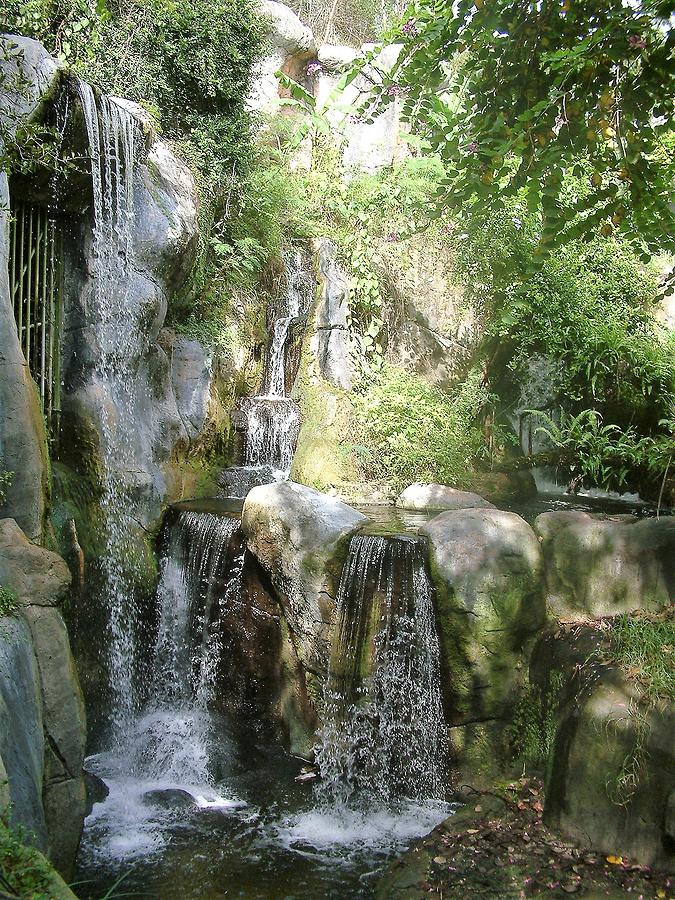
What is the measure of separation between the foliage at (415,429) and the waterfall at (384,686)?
10.8 ft

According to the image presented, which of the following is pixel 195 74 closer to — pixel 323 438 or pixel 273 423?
pixel 273 423

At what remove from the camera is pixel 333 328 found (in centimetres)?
1038

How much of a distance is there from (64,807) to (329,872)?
1791 millimetres

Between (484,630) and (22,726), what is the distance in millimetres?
3423

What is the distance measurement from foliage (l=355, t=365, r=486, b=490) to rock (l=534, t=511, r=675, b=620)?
3320mm

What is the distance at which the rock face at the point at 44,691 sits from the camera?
399 cm

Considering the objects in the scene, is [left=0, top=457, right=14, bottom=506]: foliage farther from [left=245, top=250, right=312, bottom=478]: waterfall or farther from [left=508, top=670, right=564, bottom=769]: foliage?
[left=245, top=250, right=312, bottom=478]: waterfall

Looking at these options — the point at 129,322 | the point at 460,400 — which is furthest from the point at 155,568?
the point at 460,400

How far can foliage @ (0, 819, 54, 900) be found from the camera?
2.28m

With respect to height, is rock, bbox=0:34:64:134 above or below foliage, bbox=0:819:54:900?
above

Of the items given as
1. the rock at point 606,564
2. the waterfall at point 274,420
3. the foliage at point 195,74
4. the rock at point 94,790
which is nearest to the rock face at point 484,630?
the rock at point 606,564

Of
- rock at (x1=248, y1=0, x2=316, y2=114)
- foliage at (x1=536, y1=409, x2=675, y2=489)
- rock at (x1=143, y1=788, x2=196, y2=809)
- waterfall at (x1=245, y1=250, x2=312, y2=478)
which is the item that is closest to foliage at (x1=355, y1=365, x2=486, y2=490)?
waterfall at (x1=245, y1=250, x2=312, y2=478)

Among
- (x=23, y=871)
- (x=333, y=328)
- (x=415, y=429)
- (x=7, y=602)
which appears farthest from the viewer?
(x=333, y=328)

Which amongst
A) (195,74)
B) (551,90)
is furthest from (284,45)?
(551,90)
